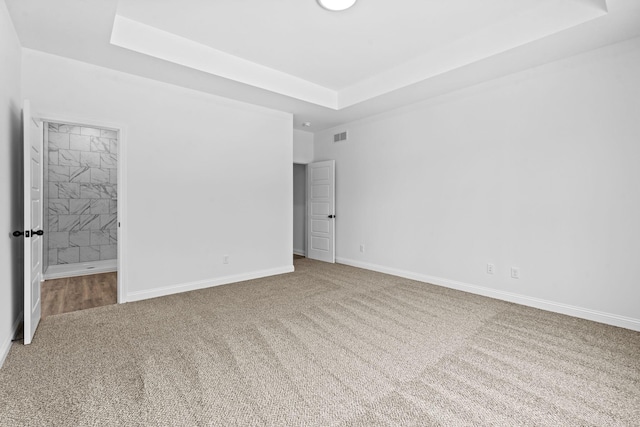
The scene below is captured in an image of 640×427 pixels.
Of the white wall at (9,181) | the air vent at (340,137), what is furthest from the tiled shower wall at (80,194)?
the air vent at (340,137)

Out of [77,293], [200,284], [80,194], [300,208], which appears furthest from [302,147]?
[77,293]

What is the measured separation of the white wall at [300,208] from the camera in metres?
7.34

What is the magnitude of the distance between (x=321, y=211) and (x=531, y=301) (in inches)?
151

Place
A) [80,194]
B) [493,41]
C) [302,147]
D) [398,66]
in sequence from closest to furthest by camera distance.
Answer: [493,41] → [398,66] → [80,194] → [302,147]

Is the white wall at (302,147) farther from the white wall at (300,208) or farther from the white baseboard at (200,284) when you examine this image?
the white baseboard at (200,284)

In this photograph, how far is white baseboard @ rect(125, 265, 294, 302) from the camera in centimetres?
386

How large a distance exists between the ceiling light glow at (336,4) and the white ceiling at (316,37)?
0.12 metres

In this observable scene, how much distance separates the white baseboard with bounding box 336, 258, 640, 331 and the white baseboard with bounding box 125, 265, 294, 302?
1.83 metres

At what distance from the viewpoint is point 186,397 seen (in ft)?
6.34

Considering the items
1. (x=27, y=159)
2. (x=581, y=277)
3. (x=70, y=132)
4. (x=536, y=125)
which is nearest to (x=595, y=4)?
(x=536, y=125)

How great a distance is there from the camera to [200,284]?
437 cm

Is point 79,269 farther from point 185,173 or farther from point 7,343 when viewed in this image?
point 7,343

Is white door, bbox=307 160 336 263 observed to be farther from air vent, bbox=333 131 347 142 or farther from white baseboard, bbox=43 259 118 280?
white baseboard, bbox=43 259 118 280

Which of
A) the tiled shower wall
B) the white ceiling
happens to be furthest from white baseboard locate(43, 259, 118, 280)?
the white ceiling
